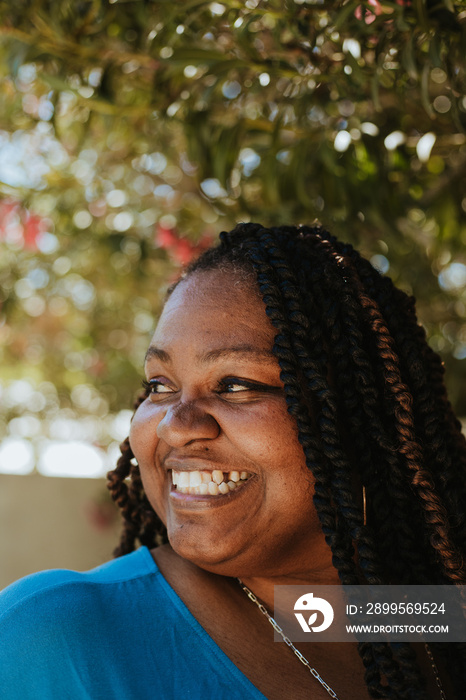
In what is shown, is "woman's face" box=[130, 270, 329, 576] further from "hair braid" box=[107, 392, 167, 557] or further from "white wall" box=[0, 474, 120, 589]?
"white wall" box=[0, 474, 120, 589]

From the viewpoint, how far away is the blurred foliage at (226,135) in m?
2.20

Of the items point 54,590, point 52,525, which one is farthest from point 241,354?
point 52,525

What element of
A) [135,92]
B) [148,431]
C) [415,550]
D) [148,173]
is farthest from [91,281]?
[415,550]

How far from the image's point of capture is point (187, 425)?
5.42ft

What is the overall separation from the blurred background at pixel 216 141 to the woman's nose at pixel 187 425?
3.69ft

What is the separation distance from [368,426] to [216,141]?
145 centimetres

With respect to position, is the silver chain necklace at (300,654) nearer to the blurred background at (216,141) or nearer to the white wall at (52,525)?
the blurred background at (216,141)

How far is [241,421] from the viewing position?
1634mm

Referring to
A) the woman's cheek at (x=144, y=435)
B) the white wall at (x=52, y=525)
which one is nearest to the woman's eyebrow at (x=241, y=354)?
the woman's cheek at (x=144, y=435)

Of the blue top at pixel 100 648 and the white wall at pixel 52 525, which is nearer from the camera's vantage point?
the blue top at pixel 100 648

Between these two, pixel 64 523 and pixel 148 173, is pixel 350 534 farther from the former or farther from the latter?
pixel 64 523

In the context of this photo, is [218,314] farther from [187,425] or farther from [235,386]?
[187,425]

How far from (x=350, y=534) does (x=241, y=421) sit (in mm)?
362

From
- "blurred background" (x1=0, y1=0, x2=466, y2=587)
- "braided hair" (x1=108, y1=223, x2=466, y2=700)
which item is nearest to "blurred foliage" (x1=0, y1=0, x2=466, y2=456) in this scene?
Answer: "blurred background" (x1=0, y1=0, x2=466, y2=587)
